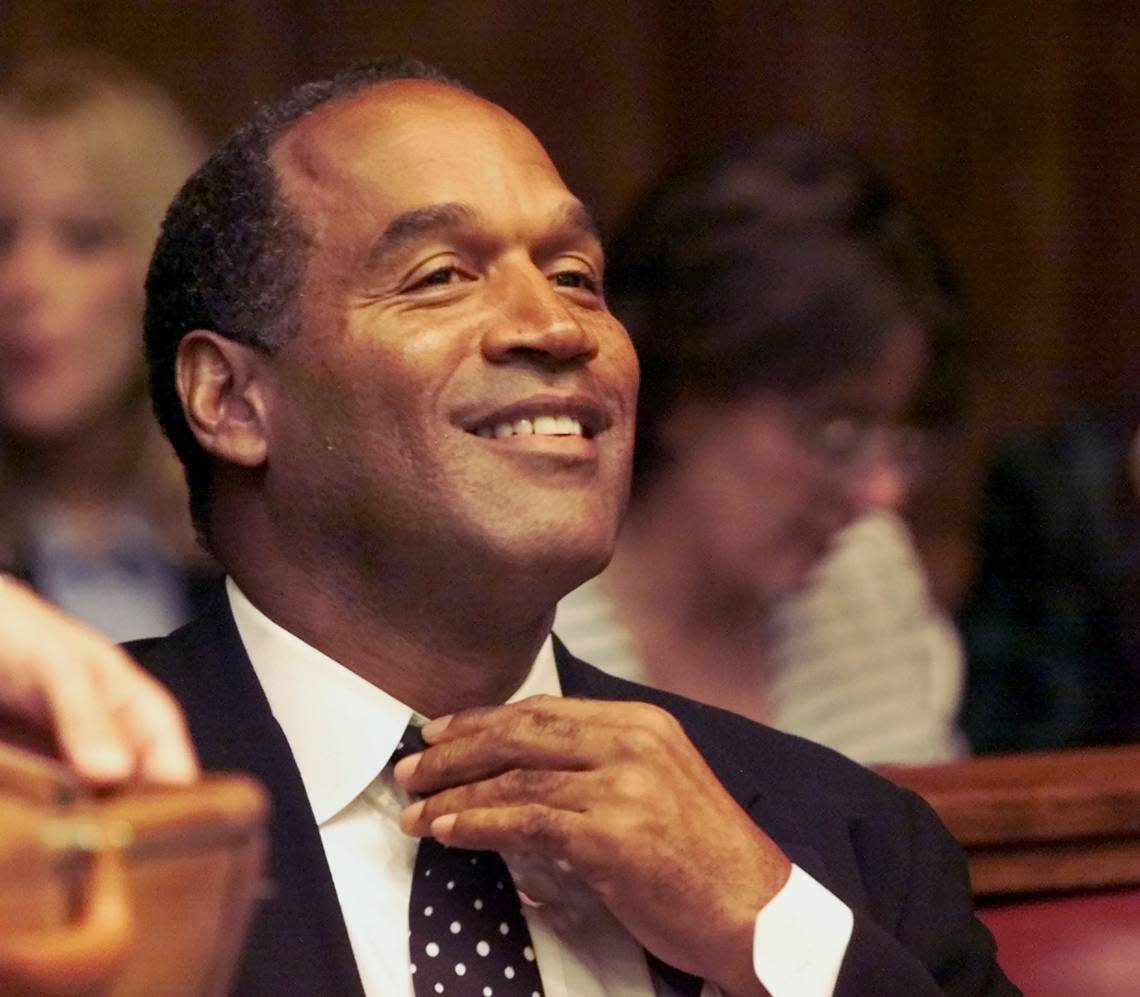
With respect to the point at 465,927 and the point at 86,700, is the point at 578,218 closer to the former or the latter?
the point at 465,927

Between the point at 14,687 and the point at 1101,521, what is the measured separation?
1904 millimetres

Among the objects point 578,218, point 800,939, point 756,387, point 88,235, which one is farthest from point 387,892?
point 88,235

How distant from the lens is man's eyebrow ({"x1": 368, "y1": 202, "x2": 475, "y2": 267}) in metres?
1.46

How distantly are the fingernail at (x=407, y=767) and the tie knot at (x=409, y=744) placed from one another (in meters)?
0.04

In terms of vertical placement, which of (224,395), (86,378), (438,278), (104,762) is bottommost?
(86,378)

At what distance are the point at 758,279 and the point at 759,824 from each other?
3.09 ft

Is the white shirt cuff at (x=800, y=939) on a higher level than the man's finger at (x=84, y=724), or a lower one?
lower

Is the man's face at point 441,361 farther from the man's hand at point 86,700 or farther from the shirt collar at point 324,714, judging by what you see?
the man's hand at point 86,700

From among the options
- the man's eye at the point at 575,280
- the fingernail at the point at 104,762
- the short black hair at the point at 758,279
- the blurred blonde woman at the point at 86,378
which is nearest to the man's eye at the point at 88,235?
the blurred blonde woman at the point at 86,378

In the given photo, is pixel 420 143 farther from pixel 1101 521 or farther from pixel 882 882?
pixel 1101 521

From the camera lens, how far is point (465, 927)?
137 cm

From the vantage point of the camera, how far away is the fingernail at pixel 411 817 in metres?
1.35

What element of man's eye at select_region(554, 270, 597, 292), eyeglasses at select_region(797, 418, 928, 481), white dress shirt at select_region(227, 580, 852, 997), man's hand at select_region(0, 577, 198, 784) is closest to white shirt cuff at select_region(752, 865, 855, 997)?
white dress shirt at select_region(227, 580, 852, 997)

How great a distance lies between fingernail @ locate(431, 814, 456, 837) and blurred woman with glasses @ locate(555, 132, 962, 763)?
3.11ft
